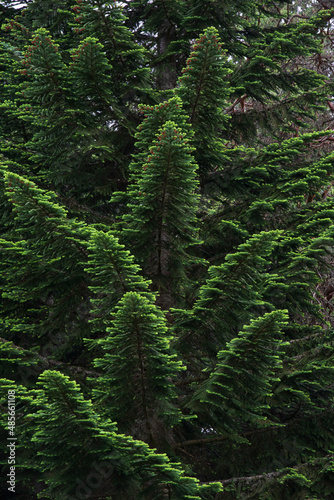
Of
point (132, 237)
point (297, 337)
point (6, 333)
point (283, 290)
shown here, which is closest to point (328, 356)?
point (283, 290)

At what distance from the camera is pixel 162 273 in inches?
226

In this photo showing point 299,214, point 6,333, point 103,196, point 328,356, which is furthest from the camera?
point 103,196

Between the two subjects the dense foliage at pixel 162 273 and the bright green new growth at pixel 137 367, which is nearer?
the bright green new growth at pixel 137 367

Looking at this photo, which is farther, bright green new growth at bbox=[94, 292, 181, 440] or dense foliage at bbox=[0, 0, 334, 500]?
dense foliage at bbox=[0, 0, 334, 500]


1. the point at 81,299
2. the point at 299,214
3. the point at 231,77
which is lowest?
the point at 81,299

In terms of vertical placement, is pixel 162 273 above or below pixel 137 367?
above

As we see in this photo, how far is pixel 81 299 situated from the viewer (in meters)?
5.65

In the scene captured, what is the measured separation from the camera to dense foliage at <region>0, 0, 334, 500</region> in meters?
3.77

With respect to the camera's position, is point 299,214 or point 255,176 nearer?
point 299,214

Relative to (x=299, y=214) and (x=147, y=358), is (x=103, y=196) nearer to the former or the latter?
(x=299, y=214)

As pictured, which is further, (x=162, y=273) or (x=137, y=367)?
(x=162, y=273)

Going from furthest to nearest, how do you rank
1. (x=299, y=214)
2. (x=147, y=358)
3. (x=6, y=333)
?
(x=6, y=333), (x=299, y=214), (x=147, y=358)

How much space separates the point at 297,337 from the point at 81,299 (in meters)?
2.82

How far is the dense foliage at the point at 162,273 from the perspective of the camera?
377cm
